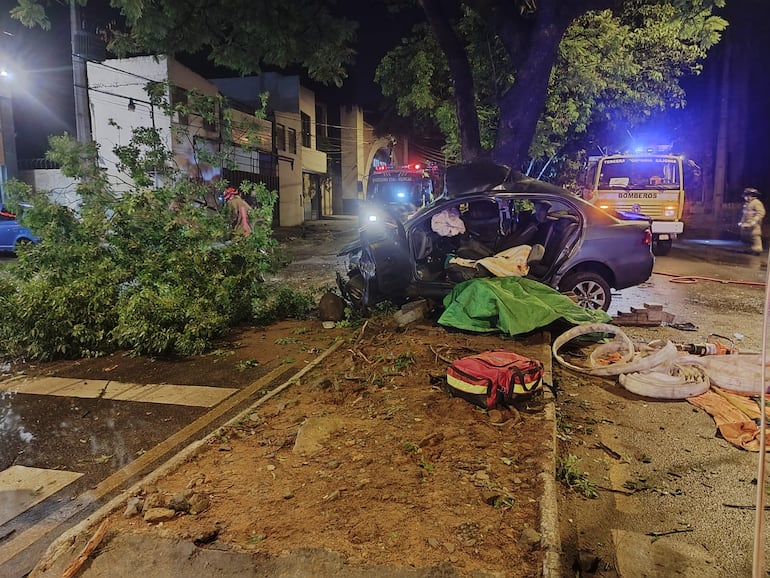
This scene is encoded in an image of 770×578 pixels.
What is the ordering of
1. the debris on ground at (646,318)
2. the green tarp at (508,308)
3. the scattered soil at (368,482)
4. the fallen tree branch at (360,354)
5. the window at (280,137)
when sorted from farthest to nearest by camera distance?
the window at (280,137), the debris on ground at (646,318), the green tarp at (508,308), the fallen tree branch at (360,354), the scattered soil at (368,482)

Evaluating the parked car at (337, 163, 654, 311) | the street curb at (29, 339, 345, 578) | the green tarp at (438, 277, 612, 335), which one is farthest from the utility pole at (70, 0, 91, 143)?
the street curb at (29, 339, 345, 578)

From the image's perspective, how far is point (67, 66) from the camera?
74.9 ft

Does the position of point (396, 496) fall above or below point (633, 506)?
above

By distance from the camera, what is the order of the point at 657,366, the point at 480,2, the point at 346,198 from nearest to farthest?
1. the point at 657,366
2. the point at 480,2
3. the point at 346,198

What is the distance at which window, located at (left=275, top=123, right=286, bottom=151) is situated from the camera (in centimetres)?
2958

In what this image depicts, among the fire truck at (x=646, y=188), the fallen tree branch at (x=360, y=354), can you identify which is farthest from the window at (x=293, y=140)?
the fallen tree branch at (x=360, y=354)

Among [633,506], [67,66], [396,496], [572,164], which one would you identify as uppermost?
[67,66]

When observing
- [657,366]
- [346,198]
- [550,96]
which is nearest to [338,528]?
[657,366]

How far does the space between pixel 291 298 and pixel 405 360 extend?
3150 millimetres

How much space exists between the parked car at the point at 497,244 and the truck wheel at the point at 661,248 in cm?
834

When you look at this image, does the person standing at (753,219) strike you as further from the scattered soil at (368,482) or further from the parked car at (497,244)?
the scattered soil at (368,482)

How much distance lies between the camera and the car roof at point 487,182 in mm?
7199

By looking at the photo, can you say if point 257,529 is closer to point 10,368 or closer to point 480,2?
point 10,368

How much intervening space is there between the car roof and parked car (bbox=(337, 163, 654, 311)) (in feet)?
0.04
